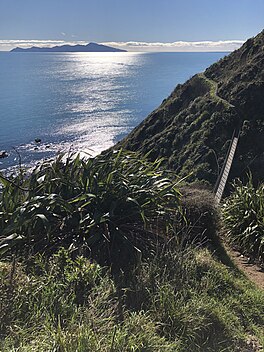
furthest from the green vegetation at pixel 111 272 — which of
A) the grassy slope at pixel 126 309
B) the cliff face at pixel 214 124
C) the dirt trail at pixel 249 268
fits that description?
the cliff face at pixel 214 124

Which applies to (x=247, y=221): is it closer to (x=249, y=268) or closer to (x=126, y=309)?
(x=249, y=268)

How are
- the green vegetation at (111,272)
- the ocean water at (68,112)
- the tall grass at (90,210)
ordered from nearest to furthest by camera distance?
the green vegetation at (111,272) < the tall grass at (90,210) < the ocean water at (68,112)

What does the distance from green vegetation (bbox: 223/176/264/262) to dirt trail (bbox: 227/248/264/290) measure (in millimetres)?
222

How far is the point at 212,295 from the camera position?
10.3 feet

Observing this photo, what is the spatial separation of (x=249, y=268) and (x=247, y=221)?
3.83 ft

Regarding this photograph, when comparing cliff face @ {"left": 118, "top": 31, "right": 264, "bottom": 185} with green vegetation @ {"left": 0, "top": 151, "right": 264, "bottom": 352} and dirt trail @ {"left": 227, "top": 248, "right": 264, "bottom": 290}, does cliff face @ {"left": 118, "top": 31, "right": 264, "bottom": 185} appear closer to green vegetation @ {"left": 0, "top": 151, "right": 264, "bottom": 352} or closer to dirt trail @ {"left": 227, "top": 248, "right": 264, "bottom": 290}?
dirt trail @ {"left": 227, "top": 248, "right": 264, "bottom": 290}

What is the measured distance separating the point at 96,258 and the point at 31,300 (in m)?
0.92

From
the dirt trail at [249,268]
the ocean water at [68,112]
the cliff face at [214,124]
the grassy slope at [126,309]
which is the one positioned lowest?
the ocean water at [68,112]

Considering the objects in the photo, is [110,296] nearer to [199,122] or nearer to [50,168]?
[50,168]

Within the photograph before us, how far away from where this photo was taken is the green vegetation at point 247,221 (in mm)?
5528

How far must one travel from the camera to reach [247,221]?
5930 millimetres

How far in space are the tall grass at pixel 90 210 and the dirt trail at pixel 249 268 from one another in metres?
1.24

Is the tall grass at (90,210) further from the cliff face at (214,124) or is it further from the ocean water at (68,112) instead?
the ocean water at (68,112)

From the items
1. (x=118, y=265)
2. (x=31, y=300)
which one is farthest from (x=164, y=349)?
(x=118, y=265)
